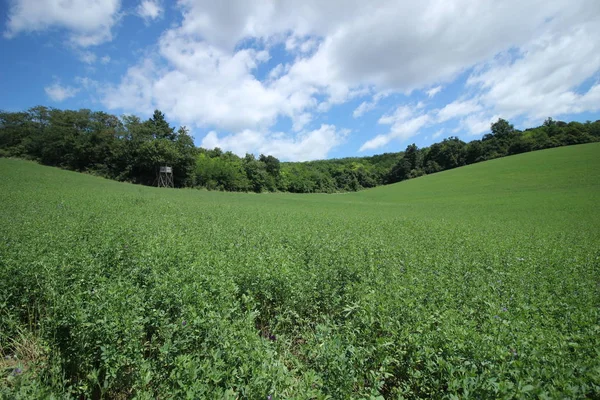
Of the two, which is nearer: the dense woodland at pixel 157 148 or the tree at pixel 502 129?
the dense woodland at pixel 157 148

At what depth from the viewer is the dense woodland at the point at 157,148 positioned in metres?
54.5

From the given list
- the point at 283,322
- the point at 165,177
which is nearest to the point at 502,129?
the point at 165,177

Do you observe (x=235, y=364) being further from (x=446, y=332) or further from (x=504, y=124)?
(x=504, y=124)

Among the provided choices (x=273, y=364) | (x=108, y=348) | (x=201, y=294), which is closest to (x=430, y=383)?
(x=273, y=364)

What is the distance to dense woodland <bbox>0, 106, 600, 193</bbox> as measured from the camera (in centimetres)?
5450

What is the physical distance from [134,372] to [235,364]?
128 centimetres

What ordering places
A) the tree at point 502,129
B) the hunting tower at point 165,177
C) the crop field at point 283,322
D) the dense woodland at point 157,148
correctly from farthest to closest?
the tree at point 502,129 → the dense woodland at point 157,148 → the hunting tower at point 165,177 → the crop field at point 283,322

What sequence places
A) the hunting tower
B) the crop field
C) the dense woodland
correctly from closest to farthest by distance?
the crop field, the hunting tower, the dense woodland

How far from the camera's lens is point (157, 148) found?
177 ft

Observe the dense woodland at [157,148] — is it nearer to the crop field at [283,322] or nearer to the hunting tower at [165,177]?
the hunting tower at [165,177]

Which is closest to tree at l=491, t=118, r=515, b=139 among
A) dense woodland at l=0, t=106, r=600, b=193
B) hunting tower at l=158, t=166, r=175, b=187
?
dense woodland at l=0, t=106, r=600, b=193

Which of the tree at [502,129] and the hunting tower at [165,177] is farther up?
the tree at [502,129]

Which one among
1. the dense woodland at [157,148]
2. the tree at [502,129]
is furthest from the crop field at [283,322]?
the tree at [502,129]

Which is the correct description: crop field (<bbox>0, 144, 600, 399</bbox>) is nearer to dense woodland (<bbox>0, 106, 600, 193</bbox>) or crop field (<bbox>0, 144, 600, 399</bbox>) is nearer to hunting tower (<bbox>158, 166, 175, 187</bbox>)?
hunting tower (<bbox>158, 166, 175, 187</bbox>)
